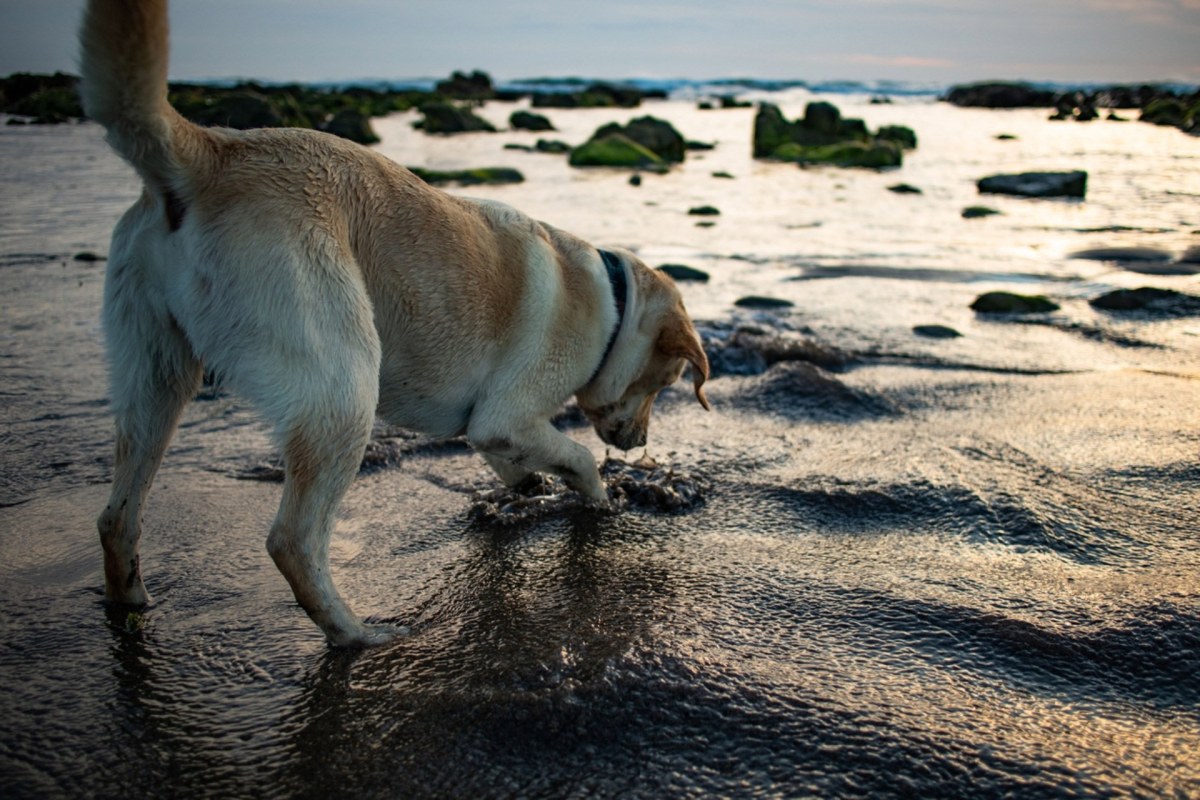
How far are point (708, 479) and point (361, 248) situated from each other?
2.40 meters

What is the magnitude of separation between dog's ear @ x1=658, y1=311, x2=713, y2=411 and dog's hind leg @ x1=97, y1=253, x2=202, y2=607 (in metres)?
2.26

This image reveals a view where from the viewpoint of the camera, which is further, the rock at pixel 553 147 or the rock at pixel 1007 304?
the rock at pixel 553 147

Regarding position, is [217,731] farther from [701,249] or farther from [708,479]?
[701,249]

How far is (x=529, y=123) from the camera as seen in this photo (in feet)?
120

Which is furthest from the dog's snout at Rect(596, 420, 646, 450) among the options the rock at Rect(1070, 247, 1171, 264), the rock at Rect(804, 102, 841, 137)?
the rock at Rect(804, 102, 841, 137)

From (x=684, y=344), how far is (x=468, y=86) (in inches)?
2919

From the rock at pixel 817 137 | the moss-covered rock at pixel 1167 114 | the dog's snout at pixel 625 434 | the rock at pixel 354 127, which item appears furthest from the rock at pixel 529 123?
the dog's snout at pixel 625 434

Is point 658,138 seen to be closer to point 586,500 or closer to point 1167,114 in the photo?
point 586,500

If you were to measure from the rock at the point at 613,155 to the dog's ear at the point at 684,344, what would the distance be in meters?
19.3

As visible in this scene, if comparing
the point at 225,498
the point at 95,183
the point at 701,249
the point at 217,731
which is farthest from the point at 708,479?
the point at 95,183

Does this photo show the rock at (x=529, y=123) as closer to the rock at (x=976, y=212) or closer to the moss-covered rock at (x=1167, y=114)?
the rock at (x=976, y=212)

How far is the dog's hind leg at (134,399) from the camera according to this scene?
10.3ft

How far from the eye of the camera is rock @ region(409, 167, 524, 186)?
18.0 metres

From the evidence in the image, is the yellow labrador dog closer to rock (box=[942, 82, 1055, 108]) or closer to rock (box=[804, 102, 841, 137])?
rock (box=[804, 102, 841, 137])
